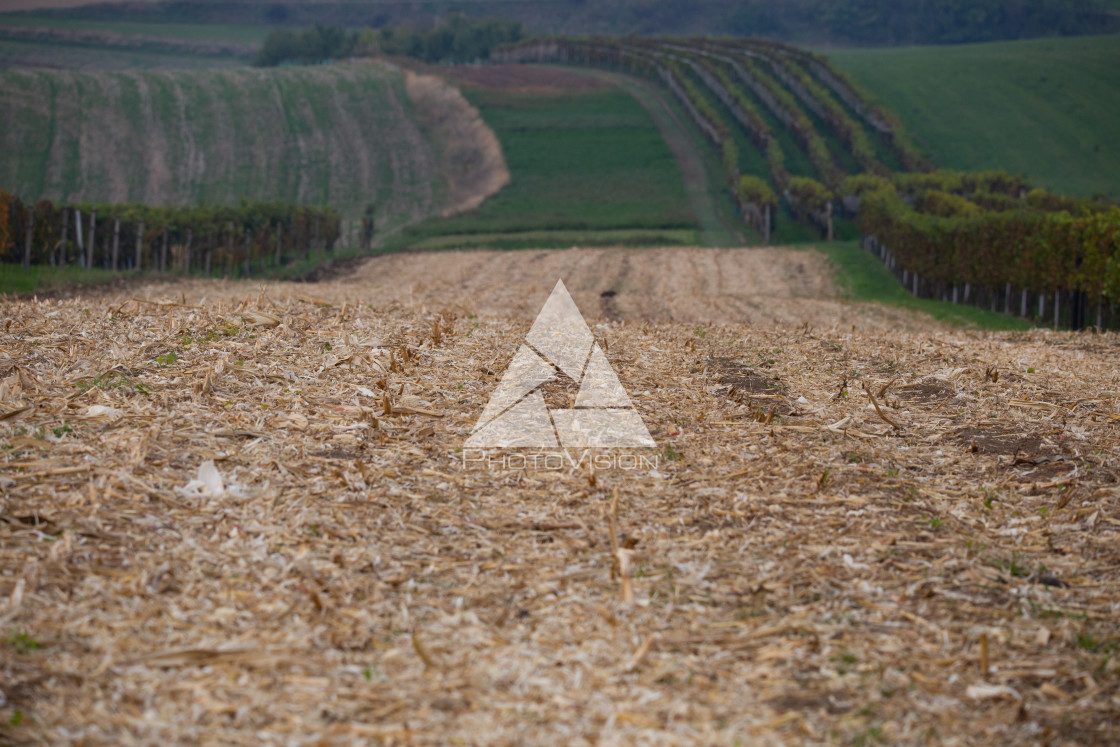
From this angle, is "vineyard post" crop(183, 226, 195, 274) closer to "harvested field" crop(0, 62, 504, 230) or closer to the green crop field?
the green crop field

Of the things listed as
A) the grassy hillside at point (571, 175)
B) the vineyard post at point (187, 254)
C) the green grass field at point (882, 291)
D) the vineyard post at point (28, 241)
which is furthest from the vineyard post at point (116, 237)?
the green grass field at point (882, 291)

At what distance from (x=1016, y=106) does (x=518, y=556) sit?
273 feet

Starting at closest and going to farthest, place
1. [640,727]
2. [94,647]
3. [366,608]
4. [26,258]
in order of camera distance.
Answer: [640,727] < [94,647] < [366,608] < [26,258]

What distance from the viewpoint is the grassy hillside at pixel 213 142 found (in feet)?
199

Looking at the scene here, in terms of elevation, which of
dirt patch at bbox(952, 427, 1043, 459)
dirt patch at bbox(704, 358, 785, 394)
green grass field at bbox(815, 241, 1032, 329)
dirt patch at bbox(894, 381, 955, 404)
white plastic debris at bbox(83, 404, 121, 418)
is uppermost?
white plastic debris at bbox(83, 404, 121, 418)

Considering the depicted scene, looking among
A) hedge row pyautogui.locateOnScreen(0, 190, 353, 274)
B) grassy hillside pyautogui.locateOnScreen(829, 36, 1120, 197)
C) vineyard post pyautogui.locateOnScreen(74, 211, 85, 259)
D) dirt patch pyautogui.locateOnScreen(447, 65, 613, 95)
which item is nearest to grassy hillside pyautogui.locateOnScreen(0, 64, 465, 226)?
dirt patch pyautogui.locateOnScreen(447, 65, 613, 95)

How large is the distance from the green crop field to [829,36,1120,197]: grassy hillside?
2134cm

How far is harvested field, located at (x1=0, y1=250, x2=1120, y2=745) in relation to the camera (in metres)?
5.41

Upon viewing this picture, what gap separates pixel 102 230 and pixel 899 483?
33.4 meters

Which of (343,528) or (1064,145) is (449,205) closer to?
(1064,145)

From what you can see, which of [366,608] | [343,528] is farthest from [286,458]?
[366,608]

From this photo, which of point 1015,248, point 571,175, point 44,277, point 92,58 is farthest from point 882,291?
point 92,58

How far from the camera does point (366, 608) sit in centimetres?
637

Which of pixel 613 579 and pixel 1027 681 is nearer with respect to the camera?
pixel 1027 681
